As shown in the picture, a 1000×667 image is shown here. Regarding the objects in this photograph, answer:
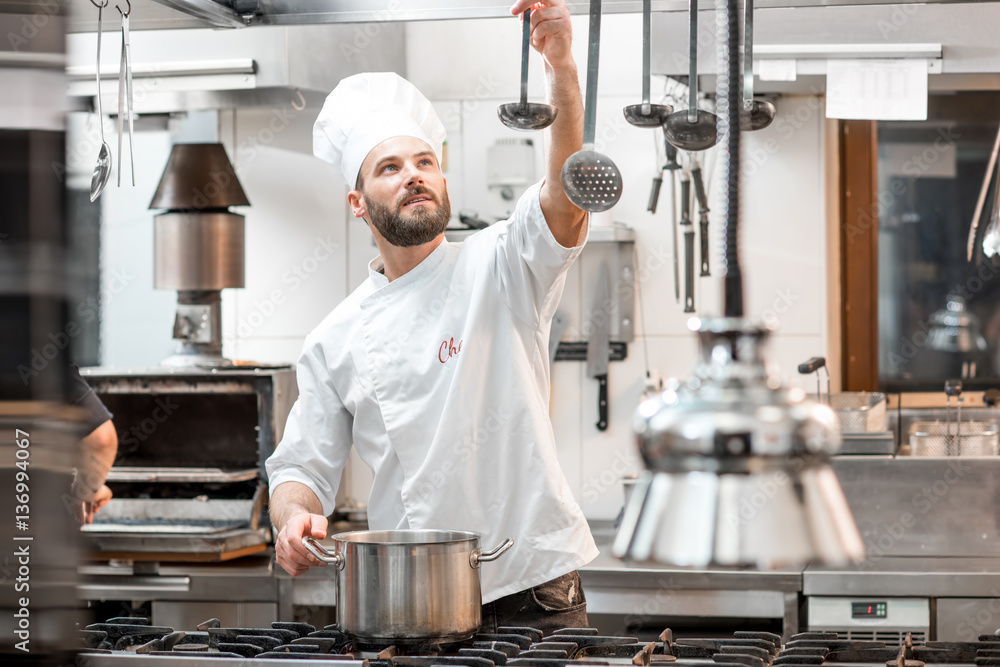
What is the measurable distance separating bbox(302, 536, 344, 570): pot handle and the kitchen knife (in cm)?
163

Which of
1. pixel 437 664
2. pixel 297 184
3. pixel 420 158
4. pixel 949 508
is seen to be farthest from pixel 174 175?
pixel 949 508

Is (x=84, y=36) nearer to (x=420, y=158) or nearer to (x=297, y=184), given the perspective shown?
(x=297, y=184)

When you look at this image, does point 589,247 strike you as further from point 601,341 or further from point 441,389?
point 441,389

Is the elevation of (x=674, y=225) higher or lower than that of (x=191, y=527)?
higher

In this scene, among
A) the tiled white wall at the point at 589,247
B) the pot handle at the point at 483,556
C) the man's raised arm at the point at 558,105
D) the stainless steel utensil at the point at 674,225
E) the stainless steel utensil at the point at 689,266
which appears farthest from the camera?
the tiled white wall at the point at 589,247

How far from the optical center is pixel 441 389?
1803mm

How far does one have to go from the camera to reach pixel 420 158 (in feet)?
6.18

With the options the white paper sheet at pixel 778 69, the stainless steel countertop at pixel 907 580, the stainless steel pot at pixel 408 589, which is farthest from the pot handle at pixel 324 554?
the white paper sheet at pixel 778 69

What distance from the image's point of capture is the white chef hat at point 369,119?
1.92 meters

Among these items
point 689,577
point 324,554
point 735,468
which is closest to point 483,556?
point 324,554

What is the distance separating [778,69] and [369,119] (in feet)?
3.24

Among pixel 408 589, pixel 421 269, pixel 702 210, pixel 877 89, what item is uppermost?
pixel 877 89

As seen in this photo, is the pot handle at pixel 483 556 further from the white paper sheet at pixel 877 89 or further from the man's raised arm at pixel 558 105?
the white paper sheet at pixel 877 89

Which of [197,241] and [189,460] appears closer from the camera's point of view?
[197,241]
